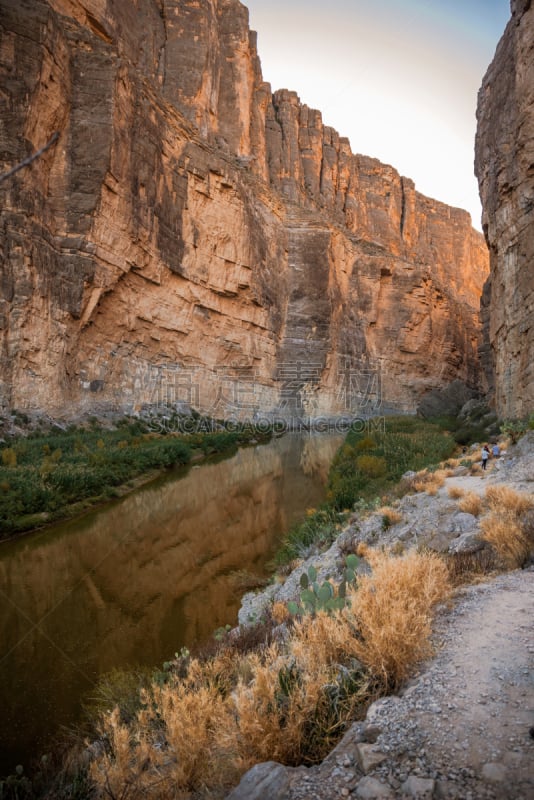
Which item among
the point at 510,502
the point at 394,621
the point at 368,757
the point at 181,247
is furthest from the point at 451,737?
the point at 181,247

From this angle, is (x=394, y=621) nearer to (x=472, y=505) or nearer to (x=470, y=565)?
(x=470, y=565)

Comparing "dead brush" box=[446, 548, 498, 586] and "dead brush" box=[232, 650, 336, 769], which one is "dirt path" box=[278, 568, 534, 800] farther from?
"dead brush" box=[446, 548, 498, 586]

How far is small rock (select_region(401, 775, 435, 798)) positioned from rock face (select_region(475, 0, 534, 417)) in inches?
593

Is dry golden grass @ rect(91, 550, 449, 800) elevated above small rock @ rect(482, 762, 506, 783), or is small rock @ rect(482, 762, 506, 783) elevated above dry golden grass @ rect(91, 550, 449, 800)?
small rock @ rect(482, 762, 506, 783)

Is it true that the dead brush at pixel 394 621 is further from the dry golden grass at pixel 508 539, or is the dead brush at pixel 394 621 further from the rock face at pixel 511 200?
the rock face at pixel 511 200

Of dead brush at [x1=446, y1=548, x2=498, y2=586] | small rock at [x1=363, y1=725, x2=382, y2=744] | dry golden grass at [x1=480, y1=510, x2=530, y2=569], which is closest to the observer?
small rock at [x1=363, y1=725, x2=382, y2=744]

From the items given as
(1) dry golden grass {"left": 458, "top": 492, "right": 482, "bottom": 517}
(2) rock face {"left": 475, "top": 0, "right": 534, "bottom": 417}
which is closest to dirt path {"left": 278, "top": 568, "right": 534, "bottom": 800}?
(1) dry golden grass {"left": 458, "top": 492, "right": 482, "bottom": 517}

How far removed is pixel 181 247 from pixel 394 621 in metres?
31.5

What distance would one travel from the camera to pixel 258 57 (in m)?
59.1

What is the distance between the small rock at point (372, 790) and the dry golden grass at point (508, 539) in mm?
3128

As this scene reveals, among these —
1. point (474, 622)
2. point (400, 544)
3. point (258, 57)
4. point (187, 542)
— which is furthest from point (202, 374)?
point (258, 57)

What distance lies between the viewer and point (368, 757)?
2195mm

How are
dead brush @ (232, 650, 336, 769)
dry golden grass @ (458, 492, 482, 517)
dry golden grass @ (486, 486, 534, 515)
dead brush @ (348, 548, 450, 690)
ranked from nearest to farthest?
dead brush @ (232, 650, 336, 769) → dead brush @ (348, 548, 450, 690) → dry golden grass @ (486, 486, 534, 515) → dry golden grass @ (458, 492, 482, 517)

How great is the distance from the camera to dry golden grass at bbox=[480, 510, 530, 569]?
4.59 m
